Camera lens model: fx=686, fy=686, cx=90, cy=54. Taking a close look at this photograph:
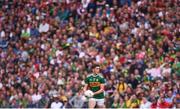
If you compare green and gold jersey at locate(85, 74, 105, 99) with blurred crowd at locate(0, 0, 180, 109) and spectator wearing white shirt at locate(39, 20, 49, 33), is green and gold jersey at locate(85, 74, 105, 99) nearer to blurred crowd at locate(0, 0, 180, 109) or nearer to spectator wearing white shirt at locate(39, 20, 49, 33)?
blurred crowd at locate(0, 0, 180, 109)

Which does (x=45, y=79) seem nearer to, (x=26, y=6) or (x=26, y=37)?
(x=26, y=37)

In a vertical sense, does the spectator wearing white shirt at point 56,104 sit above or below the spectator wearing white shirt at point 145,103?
below

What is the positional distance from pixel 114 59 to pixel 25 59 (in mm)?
4150

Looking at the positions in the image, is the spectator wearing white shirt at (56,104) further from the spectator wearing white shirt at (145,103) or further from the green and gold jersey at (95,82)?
the green and gold jersey at (95,82)

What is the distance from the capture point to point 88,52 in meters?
27.9

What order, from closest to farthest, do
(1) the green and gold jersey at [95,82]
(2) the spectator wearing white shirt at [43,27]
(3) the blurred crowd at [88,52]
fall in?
1. (1) the green and gold jersey at [95,82]
2. (3) the blurred crowd at [88,52]
3. (2) the spectator wearing white shirt at [43,27]

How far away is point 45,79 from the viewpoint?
89.3 ft

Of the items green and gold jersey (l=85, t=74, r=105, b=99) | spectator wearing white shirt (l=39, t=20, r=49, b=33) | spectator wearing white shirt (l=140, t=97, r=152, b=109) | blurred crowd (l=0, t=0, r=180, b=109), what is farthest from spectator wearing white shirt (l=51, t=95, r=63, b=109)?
spectator wearing white shirt (l=39, t=20, r=49, b=33)

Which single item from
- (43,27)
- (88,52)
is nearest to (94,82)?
(88,52)

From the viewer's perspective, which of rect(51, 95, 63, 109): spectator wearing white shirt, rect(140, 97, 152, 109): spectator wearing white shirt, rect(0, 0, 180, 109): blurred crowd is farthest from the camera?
rect(51, 95, 63, 109): spectator wearing white shirt

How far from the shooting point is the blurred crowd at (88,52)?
82.7 feet

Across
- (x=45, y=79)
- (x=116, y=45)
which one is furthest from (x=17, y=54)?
(x=116, y=45)


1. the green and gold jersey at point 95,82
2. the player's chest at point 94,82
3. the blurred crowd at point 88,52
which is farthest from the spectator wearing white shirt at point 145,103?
the player's chest at point 94,82

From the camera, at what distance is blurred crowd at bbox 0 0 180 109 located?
82.7ft
